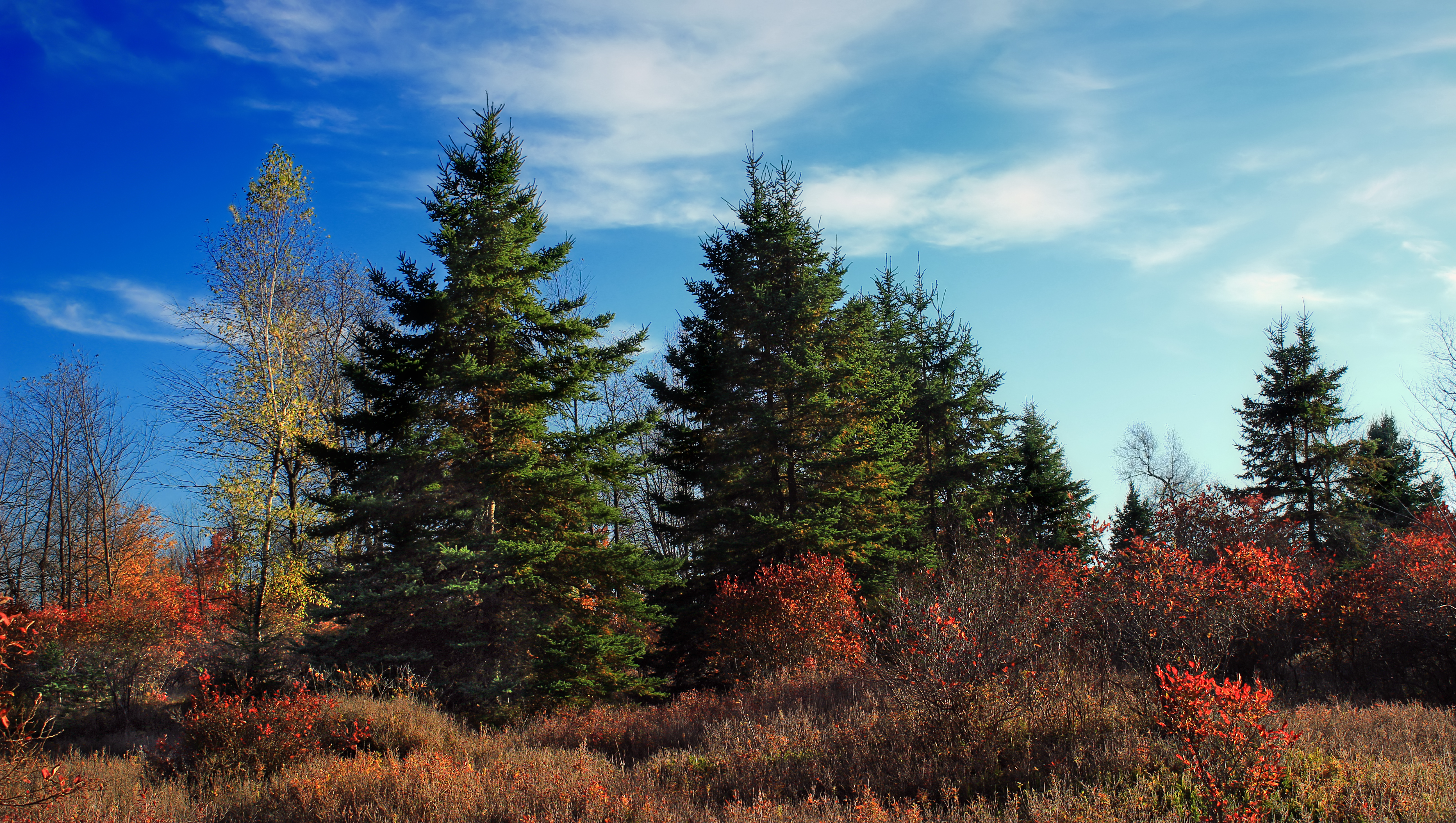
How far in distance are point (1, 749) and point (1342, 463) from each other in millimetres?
36358

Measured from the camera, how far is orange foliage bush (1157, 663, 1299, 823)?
555 centimetres

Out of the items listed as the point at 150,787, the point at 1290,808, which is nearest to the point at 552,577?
the point at 150,787

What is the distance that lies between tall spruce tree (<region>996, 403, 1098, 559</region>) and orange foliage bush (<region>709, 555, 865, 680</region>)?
14824 mm

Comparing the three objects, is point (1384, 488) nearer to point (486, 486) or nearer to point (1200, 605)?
point (1200, 605)

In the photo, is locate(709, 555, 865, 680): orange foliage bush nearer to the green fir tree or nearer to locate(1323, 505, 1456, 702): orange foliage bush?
locate(1323, 505, 1456, 702): orange foliage bush

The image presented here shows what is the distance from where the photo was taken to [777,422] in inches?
725

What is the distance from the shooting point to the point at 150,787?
7.94m

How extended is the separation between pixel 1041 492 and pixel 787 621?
2079 cm

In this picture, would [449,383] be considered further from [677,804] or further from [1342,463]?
[1342,463]

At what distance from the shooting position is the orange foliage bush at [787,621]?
14.2 m

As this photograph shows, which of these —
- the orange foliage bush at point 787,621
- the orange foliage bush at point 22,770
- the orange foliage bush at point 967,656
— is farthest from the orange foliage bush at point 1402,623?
the orange foliage bush at point 22,770

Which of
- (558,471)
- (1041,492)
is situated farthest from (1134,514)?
(558,471)

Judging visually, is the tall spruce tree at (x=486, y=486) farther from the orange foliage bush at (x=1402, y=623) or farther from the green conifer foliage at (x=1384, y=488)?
the green conifer foliage at (x=1384, y=488)

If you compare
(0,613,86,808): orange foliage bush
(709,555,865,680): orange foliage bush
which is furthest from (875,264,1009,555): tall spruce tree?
(0,613,86,808): orange foliage bush
